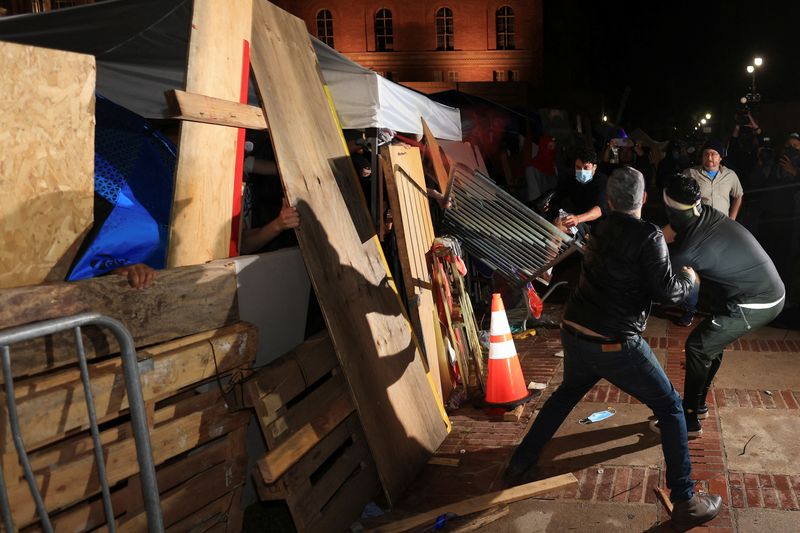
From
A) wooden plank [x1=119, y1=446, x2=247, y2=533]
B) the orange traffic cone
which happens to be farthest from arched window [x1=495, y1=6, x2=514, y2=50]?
wooden plank [x1=119, y1=446, x2=247, y2=533]

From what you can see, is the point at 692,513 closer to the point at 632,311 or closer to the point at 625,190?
the point at 632,311

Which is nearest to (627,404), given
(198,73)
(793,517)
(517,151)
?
(793,517)

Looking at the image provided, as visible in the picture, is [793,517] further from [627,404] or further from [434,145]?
[434,145]

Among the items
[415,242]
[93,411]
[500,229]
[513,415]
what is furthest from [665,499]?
[500,229]

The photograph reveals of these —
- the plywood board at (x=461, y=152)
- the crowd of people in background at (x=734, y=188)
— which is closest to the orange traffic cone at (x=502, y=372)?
the crowd of people in background at (x=734, y=188)

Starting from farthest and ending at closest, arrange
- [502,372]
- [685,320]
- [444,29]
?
[444,29], [685,320], [502,372]

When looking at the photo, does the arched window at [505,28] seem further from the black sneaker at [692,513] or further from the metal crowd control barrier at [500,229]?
the black sneaker at [692,513]

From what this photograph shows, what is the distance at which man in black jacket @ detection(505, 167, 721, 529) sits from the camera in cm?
360

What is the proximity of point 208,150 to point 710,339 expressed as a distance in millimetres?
3619

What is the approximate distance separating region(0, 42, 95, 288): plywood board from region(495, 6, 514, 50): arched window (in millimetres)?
43783

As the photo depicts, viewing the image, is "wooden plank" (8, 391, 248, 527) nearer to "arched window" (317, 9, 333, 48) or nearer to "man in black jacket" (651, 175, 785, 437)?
"man in black jacket" (651, 175, 785, 437)

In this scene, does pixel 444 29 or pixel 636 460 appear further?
pixel 444 29

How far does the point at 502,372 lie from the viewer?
17.7 feet

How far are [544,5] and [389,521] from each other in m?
48.3
